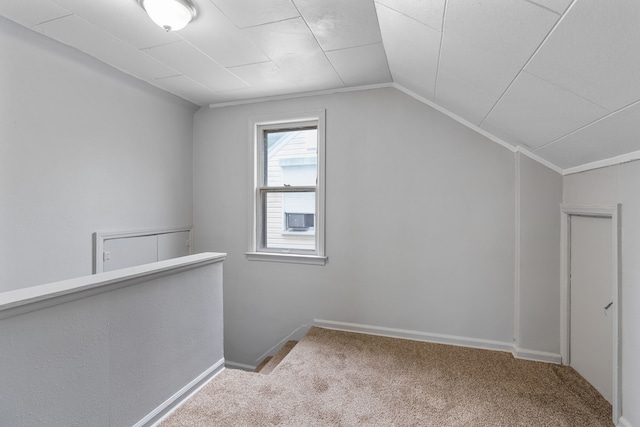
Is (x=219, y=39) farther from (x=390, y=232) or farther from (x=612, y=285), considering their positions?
(x=612, y=285)

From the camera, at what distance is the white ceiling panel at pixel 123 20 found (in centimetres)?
170

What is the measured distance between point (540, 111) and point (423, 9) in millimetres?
883

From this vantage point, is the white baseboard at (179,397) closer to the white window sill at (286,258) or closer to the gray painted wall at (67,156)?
the white window sill at (286,258)

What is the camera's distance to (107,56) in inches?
91.0

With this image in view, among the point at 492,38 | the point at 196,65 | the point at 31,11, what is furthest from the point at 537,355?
the point at 31,11

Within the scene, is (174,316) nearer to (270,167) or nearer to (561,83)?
(270,167)

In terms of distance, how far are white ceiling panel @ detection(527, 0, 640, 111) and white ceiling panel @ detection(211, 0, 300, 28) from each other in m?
1.33

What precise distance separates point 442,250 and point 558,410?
4.17ft

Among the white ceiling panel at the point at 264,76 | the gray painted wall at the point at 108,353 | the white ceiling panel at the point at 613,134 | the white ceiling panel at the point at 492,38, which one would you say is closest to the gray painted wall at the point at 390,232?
the white ceiling panel at the point at 264,76

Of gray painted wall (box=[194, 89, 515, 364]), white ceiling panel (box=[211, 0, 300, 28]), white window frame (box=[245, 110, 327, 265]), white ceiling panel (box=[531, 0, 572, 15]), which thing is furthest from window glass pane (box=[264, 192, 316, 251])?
white ceiling panel (box=[531, 0, 572, 15])

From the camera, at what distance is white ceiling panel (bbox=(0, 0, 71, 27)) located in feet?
5.57

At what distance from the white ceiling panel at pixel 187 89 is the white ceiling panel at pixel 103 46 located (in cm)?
11

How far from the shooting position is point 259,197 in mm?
3314

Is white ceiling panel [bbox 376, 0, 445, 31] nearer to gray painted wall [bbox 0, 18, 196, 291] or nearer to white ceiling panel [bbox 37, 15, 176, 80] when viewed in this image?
white ceiling panel [bbox 37, 15, 176, 80]
